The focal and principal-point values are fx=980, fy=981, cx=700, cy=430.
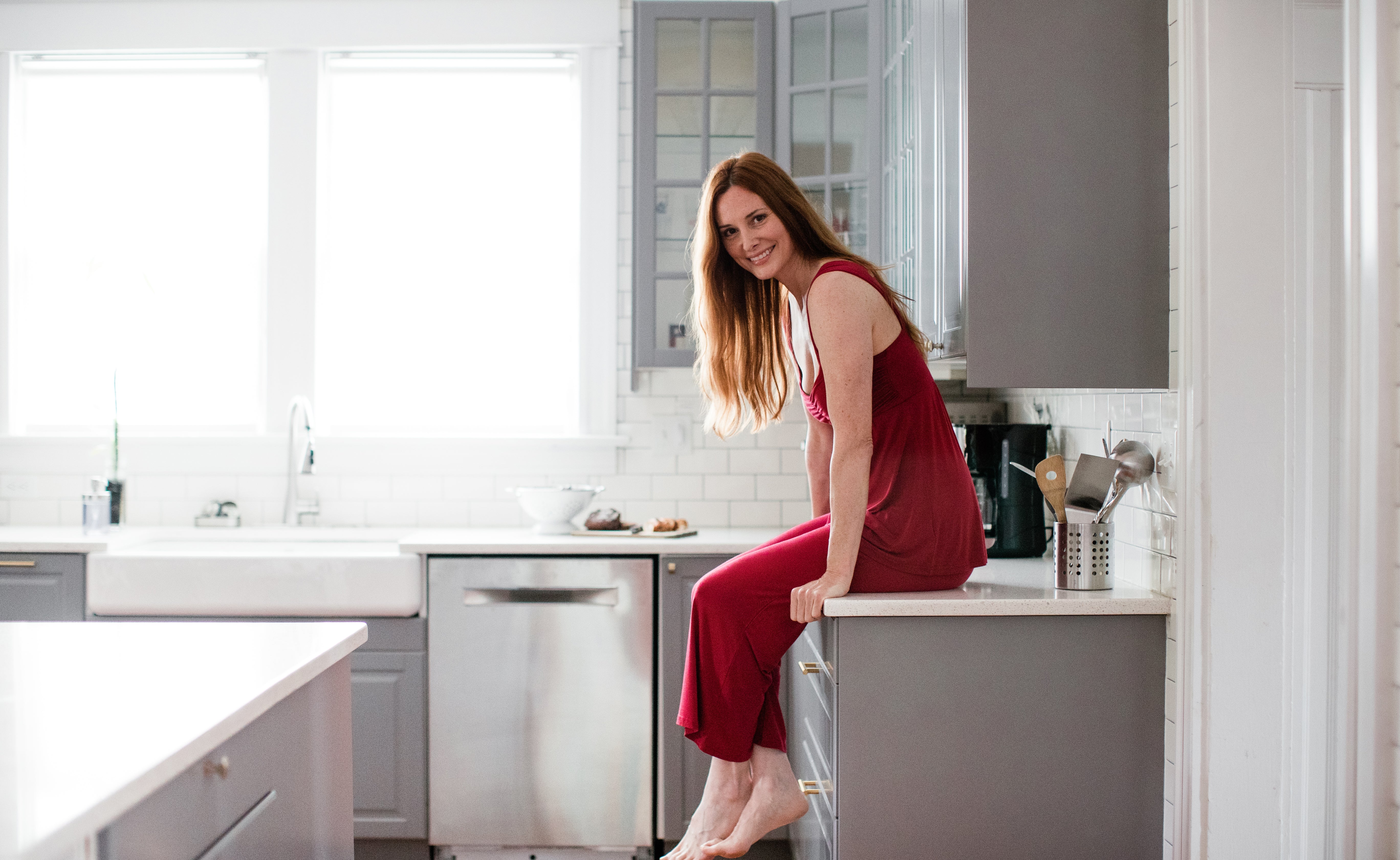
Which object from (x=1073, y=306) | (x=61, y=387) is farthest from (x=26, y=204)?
(x=1073, y=306)

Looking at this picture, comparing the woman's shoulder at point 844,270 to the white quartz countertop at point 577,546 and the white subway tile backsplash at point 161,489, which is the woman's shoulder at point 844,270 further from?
the white subway tile backsplash at point 161,489

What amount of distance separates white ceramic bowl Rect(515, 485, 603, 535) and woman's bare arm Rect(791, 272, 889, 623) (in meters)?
1.21

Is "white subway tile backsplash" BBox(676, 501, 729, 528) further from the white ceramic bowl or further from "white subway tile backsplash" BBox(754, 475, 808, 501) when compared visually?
the white ceramic bowl

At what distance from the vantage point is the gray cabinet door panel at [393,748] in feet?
8.89

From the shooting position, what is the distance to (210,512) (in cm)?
331

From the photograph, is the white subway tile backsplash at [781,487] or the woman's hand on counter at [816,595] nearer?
the woman's hand on counter at [816,595]

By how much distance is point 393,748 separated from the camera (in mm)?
2717

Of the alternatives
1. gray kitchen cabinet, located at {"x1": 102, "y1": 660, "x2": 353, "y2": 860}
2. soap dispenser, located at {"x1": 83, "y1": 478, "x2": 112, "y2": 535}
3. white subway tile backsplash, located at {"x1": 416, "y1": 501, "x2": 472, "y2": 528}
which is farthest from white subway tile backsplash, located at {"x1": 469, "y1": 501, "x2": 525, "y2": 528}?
gray kitchen cabinet, located at {"x1": 102, "y1": 660, "x2": 353, "y2": 860}

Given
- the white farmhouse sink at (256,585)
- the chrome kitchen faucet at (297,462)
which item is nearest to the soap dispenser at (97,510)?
the white farmhouse sink at (256,585)

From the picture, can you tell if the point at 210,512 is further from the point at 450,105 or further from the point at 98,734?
the point at 98,734

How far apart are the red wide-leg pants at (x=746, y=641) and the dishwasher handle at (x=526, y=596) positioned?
811 millimetres

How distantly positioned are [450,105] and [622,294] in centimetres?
92

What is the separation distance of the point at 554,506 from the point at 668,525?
1.16ft

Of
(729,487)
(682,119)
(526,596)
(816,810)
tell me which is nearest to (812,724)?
(816,810)
